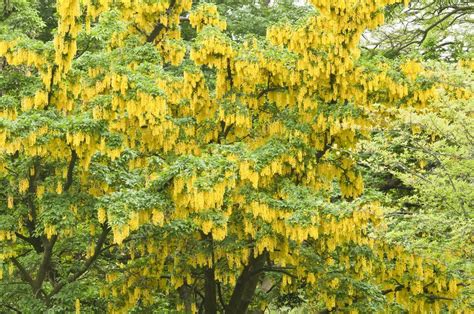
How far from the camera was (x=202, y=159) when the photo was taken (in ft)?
28.1

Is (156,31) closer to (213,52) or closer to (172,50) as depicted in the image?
(172,50)

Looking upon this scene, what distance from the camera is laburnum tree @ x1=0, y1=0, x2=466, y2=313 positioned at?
28.5ft

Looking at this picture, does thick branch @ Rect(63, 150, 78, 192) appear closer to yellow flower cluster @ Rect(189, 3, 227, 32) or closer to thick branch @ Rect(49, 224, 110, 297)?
thick branch @ Rect(49, 224, 110, 297)

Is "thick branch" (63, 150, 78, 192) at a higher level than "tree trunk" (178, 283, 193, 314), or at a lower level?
higher

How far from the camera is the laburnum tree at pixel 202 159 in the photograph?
342 inches

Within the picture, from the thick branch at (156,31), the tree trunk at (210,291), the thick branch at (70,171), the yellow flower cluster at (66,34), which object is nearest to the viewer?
the yellow flower cluster at (66,34)

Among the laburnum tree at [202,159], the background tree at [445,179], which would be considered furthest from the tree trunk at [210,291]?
the background tree at [445,179]

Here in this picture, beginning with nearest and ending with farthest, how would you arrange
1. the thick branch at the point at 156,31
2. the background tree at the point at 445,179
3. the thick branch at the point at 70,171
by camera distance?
1. the background tree at the point at 445,179
2. the thick branch at the point at 70,171
3. the thick branch at the point at 156,31

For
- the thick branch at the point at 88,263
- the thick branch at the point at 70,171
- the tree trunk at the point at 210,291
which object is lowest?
the tree trunk at the point at 210,291

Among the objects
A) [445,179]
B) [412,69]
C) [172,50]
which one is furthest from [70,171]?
[412,69]

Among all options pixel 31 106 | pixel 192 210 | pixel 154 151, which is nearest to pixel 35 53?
pixel 31 106

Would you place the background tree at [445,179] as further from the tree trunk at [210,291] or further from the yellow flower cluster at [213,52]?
the tree trunk at [210,291]

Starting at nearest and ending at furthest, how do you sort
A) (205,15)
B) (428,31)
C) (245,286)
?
1. (205,15)
2. (245,286)
3. (428,31)

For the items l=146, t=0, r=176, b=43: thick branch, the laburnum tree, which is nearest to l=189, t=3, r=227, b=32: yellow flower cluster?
the laburnum tree
